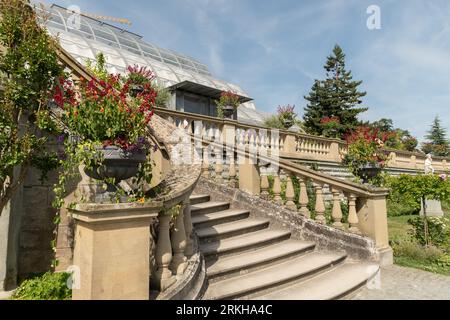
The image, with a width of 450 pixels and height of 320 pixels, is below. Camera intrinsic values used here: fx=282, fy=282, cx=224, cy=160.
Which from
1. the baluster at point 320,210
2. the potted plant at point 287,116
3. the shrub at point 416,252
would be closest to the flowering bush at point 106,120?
the baluster at point 320,210

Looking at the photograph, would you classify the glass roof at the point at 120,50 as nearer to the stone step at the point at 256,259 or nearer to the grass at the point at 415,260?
the stone step at the point at 256,259

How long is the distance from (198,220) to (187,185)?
1.64 meters

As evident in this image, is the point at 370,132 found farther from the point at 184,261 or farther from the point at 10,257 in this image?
the point at 10,257

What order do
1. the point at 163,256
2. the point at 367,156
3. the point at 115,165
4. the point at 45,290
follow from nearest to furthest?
1. the point at 115,165
2. the point at 163,256
3. the point at 45,290
4. the point at 367,156

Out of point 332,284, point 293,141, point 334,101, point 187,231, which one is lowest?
point 332,284

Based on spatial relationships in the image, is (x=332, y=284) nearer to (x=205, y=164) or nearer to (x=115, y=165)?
(x=115, y=165)

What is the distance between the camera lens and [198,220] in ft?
15.6

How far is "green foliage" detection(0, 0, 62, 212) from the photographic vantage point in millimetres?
3186

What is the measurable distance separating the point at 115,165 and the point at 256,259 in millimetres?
2611

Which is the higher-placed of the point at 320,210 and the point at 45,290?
the point at 320,210

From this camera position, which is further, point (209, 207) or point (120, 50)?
point (120, 50)

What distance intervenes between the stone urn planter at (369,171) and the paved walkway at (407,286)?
196 centimetres

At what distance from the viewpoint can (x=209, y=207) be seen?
5.37 m

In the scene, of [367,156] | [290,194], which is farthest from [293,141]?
[290,194]
